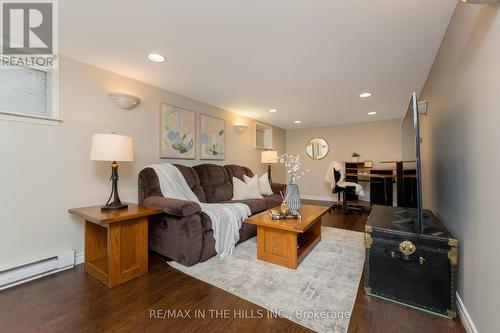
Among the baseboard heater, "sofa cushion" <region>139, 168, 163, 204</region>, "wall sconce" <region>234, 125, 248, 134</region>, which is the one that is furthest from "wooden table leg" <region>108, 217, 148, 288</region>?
"wall sconce" <region>234, 125, 248, 134</region>

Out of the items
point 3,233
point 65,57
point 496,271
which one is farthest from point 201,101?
point 496,271

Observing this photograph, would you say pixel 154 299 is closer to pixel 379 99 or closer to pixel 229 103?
pixel 229 103

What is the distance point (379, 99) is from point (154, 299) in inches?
161

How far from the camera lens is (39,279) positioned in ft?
6.20

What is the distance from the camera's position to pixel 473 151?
1256mm

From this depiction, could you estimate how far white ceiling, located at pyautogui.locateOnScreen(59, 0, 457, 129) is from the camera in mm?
1514

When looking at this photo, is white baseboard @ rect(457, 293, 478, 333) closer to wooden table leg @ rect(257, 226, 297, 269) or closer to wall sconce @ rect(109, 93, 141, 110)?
wooden table leg @ rect(257, 226, 297, 269)

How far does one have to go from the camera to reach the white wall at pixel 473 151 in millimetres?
1029

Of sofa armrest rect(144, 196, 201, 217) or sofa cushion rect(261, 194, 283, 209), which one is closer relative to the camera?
sofa armrest rect(144, 196, 201, 217)

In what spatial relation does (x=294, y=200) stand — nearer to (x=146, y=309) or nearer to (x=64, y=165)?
(x=146, y=309)

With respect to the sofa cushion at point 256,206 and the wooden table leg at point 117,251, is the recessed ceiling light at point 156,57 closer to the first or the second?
the wooden table leg at point 117,251

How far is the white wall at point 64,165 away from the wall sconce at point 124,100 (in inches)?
2.7

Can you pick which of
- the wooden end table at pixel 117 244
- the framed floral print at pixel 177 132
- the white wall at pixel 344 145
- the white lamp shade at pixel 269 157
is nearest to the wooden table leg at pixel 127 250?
the wooden end table at pixel 117 244

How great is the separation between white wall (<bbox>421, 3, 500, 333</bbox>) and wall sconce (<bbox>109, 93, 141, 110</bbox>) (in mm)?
3007
